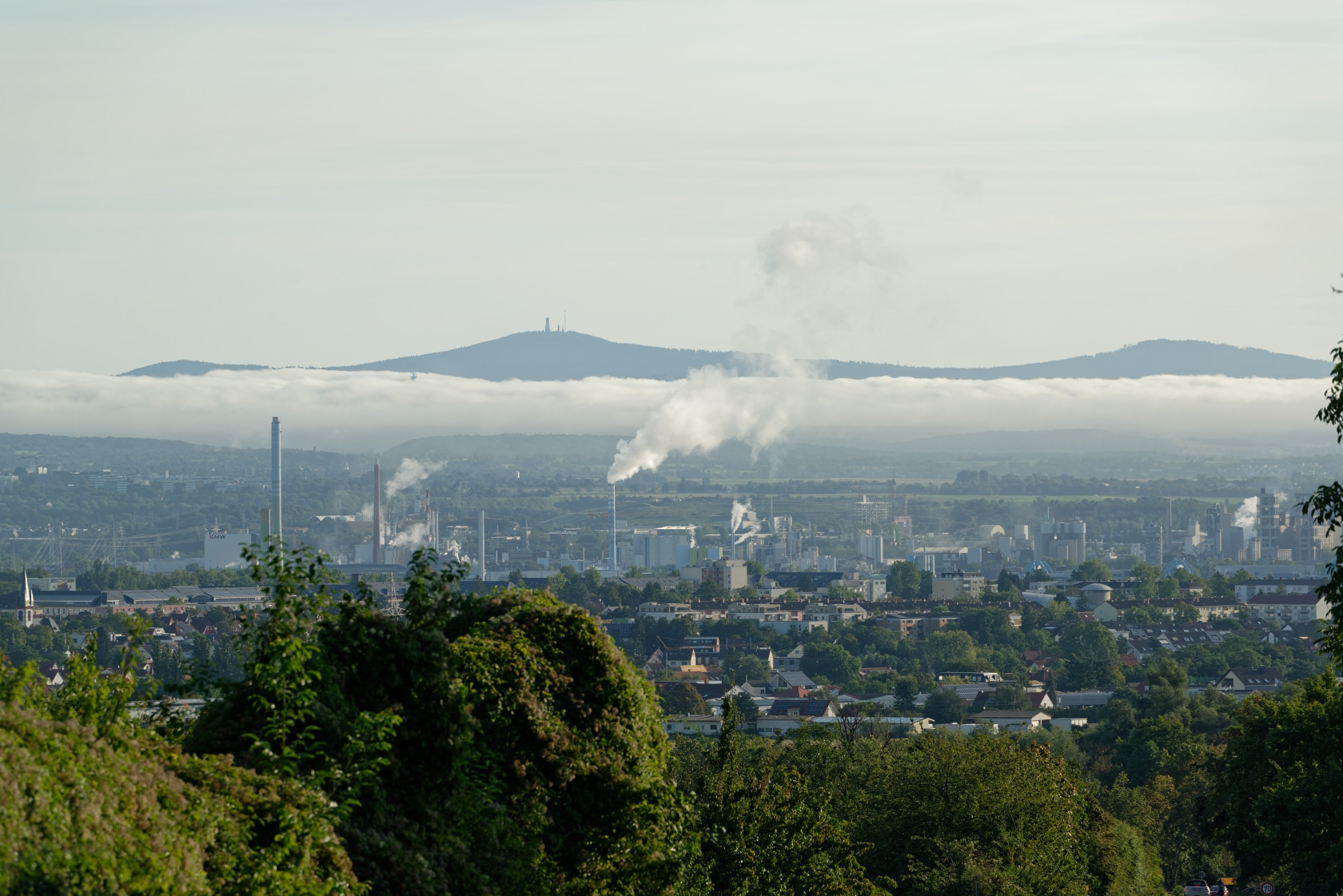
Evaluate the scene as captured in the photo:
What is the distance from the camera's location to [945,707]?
124688mm

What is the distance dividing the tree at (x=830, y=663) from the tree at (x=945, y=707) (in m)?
30.6

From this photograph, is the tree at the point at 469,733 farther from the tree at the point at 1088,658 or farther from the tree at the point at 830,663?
the tree at the point at 830,663

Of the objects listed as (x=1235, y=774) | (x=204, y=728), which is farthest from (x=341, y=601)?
(x=1235, y=774)

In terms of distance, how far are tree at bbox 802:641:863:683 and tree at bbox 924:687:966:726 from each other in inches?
1206

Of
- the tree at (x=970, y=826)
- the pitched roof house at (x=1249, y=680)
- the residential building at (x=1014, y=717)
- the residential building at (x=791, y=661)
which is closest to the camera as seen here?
Result: the tree at (x=970, y=826)

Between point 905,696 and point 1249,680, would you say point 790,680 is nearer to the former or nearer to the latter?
point 905,696

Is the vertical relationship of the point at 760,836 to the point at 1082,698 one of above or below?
above

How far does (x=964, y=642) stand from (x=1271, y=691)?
42.4 m

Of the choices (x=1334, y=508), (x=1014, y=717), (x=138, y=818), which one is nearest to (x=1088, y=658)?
(x=1014, y=717)

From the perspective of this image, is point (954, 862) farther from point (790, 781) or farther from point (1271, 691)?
point (1271, 691)

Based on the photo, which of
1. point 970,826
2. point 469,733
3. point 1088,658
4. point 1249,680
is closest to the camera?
point 469,733

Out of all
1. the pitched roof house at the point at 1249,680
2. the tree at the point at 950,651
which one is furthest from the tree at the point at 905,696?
the tree at the point at 950,651

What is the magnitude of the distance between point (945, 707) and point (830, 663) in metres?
40.7

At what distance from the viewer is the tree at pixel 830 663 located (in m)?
160
